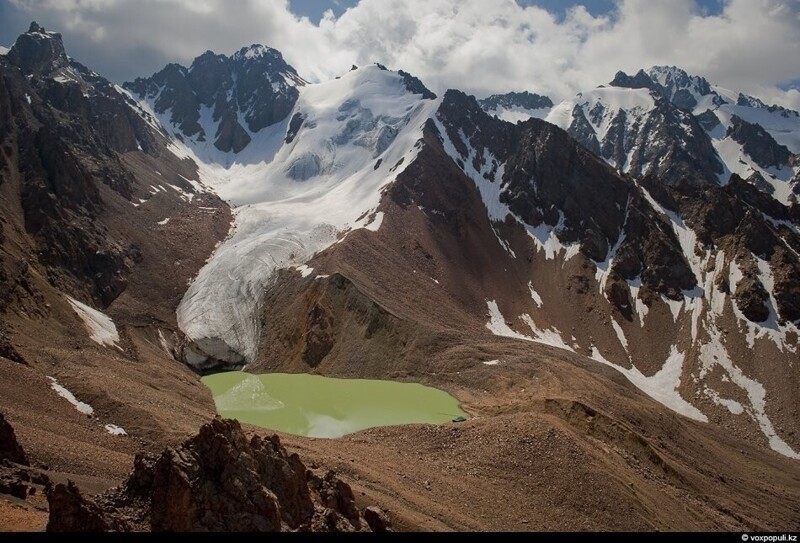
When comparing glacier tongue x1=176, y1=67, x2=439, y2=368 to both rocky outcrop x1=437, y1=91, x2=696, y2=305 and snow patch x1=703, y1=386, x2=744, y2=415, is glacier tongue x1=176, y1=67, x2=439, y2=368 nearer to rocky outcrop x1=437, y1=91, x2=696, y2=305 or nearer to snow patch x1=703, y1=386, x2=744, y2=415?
rocky outcrop x1=437, y1=91, x2=696, y2=305

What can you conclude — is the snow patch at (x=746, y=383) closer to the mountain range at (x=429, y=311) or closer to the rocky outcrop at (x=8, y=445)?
the mountain range at (x=429, y=311)

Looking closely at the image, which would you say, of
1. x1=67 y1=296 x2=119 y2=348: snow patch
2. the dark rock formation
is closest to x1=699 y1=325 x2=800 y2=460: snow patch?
the dark rock formation

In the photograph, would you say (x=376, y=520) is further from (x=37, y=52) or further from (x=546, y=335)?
(x=37, y=52)

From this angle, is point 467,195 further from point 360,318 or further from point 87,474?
point 87,474

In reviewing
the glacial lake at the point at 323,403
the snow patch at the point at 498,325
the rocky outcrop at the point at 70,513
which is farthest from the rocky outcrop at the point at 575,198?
the rocky outcrop at the point at 70,513

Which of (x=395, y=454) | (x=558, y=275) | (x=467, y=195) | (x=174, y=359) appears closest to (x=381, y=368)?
(x=174, y=359)

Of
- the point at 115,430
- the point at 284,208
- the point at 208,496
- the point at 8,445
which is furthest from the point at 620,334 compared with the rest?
the point at 8,445
